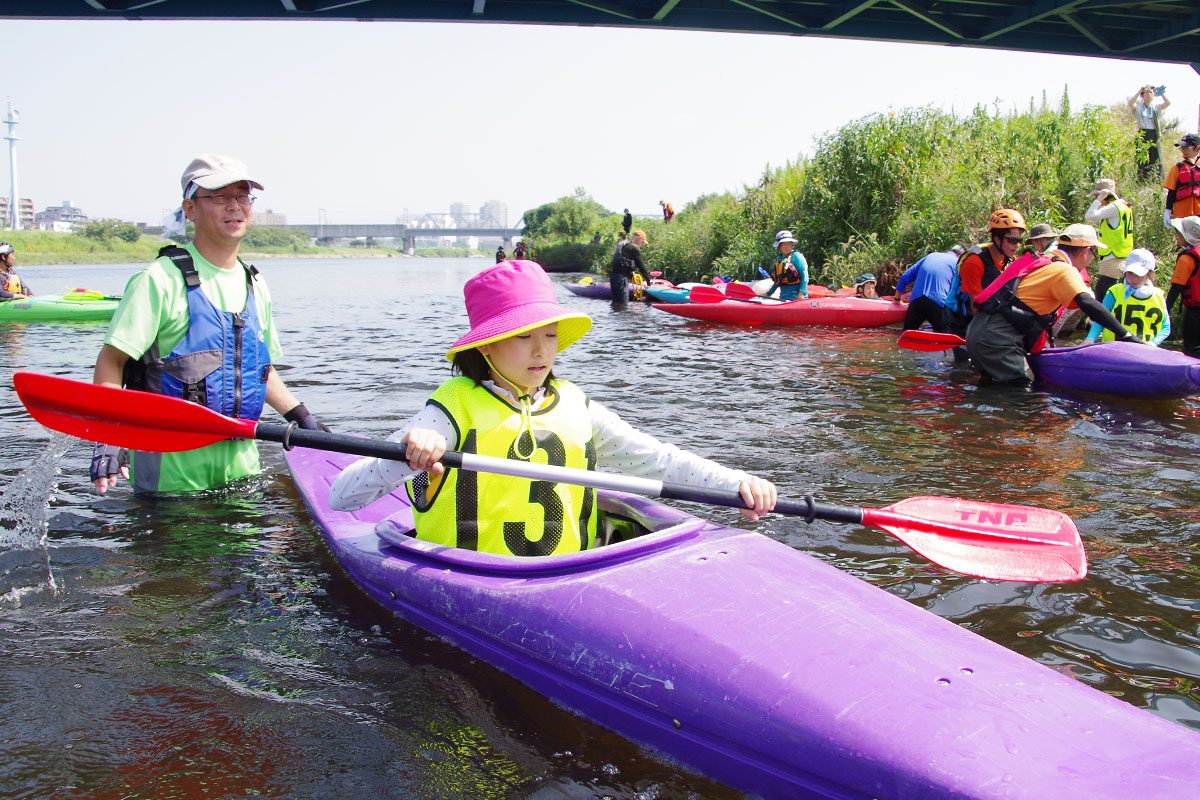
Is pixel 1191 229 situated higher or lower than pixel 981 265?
higher

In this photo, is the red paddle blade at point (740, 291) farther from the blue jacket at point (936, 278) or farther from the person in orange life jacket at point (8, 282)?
the person in orange life jacket at point (8, 282)

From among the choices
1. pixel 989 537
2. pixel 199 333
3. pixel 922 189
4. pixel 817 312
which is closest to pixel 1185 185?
pixel 817 312

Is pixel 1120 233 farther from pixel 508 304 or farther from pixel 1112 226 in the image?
pixel 508 304

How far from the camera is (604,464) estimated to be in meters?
3.08

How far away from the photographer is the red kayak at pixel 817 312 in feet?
42.1

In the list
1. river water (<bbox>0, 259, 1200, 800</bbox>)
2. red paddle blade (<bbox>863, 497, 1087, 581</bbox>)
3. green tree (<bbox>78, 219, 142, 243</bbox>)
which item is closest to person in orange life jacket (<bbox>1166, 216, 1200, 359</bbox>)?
river water (<bbox>0, 259, 1200, 800</bbox>)

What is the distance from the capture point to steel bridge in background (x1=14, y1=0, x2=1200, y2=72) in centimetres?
1516

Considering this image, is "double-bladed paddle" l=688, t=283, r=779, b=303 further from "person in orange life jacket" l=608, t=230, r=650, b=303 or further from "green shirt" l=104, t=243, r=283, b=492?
"green shirt" l=104, t=243, r=283, b=492

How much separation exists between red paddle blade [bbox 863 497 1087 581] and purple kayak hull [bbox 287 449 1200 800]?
0.60m

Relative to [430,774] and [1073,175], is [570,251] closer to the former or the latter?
[1073,175]

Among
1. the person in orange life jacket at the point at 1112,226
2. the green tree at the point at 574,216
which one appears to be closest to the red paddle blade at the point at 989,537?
the person in orange life jacket at the point at 1112,226

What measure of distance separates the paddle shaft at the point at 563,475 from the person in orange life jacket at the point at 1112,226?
8388mm

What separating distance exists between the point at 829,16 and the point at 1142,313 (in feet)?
38.6

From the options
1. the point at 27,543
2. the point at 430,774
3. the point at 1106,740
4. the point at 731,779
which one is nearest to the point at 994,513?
the point at 1106,740
